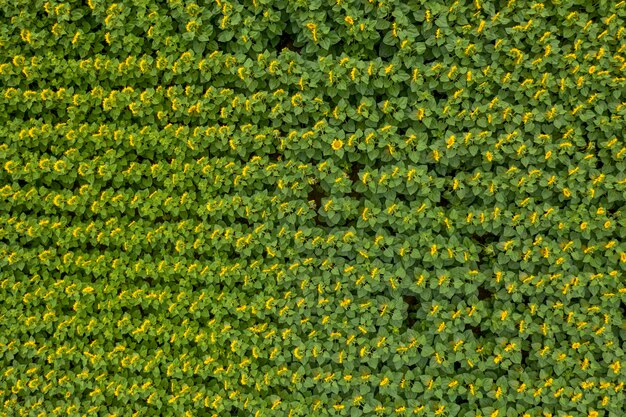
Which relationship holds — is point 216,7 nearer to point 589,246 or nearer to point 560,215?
point 560,215

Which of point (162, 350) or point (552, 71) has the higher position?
point (552, 71)

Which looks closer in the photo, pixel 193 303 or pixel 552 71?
pixel 552 71

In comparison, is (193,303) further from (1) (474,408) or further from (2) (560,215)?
(2) (560,215)

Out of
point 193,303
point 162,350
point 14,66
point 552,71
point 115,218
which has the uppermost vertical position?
point 552,71

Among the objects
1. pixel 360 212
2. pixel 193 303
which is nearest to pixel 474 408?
pixel 360 212

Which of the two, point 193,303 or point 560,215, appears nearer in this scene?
point 560,215

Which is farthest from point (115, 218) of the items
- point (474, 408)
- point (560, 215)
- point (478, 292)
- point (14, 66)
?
point (560, 215)
